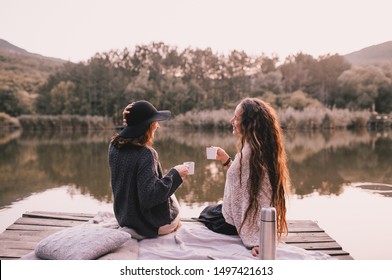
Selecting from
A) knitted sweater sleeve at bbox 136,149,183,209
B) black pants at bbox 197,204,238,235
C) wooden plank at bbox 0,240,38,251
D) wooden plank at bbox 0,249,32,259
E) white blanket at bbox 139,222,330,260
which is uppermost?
knitted sweater sleeve at bbox 136,149,183,209

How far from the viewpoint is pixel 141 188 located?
248 cm

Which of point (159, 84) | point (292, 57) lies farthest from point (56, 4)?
point (292, 57)

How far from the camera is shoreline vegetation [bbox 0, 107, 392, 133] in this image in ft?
52.7

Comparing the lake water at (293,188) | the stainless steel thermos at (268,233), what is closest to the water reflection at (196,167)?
the lake water at (293,188)

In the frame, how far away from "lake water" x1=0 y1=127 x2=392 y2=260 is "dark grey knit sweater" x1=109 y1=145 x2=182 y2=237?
1.69m

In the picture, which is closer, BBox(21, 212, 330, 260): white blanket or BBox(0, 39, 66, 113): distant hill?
BBox(21, 212, 330, 260): white blanket

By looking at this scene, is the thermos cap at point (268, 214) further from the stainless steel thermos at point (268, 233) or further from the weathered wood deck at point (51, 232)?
the weathered wood deck at point (51, 232)

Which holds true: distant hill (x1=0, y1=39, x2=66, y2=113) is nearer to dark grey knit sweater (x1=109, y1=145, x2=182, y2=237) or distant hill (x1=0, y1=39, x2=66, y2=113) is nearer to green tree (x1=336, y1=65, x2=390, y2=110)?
dark grey knit sweater (x1=109, y1=145, x2=182, y2=237)

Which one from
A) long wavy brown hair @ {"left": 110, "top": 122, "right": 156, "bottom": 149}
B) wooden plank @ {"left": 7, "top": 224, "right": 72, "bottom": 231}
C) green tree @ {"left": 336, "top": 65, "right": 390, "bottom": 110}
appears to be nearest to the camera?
long wavy brown hair @ {"left": 110, "top": 122, "right": 156, "bottom": 149}

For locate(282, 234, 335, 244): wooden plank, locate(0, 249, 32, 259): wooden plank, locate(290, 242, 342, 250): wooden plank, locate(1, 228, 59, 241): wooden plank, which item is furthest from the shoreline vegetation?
locate(0, 249, 32, 259): wooden plank

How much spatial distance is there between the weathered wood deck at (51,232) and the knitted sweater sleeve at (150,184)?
33.4 inches

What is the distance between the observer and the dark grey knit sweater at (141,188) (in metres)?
2.48

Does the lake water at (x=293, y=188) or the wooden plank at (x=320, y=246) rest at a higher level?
the wooden plank at (x=320, y=246)

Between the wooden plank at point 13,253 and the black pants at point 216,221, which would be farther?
the black pants at point 216,221
